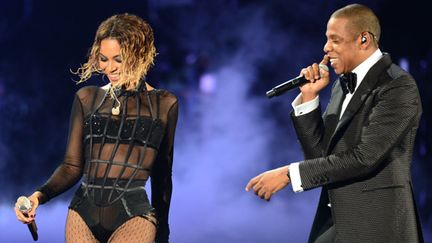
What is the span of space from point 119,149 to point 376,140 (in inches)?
34.7

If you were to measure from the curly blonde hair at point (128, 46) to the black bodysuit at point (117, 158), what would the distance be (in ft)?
0.24

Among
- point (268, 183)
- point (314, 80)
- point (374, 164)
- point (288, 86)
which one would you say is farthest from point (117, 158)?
point (374, 164)

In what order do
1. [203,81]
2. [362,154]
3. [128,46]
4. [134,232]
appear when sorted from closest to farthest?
1. [362,154]
2. [134,232]
3. [128,46]
4. [203,81]

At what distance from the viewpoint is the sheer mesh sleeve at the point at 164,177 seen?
8.45ft

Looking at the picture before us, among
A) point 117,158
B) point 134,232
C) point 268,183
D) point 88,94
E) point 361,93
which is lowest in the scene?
point 134,232

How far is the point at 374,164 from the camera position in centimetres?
228

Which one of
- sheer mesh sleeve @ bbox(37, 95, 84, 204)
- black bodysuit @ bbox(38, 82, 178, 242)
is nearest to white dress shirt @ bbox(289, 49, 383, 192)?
black bodysuit @ bbox(38, 82, 178, 242)

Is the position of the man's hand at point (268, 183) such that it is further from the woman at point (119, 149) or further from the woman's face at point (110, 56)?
the woman's face at point (110, 56)

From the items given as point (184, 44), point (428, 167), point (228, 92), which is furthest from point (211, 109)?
point (428, 167)

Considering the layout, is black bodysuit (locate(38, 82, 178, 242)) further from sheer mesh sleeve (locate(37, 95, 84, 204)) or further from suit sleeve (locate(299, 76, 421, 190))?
suit sleeve (locate(299, 76, 421, 190))

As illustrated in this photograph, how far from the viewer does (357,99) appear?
2.42 m

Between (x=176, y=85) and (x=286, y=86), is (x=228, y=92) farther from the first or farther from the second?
(x=286, y=86)

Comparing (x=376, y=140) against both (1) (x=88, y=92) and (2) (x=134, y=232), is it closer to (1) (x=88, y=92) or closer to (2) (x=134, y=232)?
(2) (x=134, y=232)

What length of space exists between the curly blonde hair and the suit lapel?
0.73m
